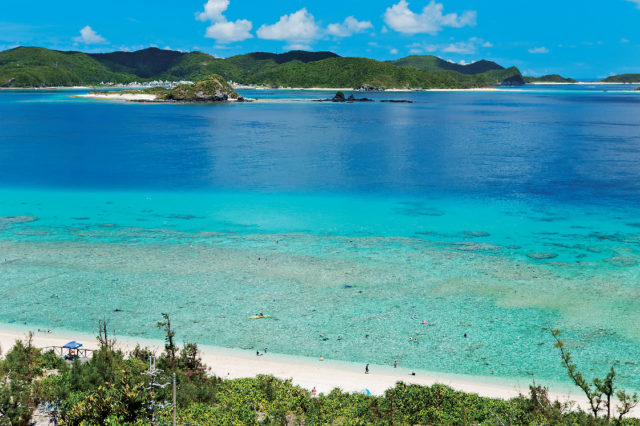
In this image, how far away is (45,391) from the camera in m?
29.1

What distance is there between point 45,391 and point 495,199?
6866 cm

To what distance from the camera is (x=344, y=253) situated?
56.3 m

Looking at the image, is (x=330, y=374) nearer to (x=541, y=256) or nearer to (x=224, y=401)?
(x=224, y=401)

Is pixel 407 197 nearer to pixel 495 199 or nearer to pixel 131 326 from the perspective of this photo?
pixel 495 199

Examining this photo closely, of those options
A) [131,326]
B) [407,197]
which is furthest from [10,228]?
[407,197]

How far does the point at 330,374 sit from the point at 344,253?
2301 centimetres

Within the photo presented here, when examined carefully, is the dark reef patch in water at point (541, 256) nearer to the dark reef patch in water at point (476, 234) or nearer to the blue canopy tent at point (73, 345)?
the dark reef patch in water at point (476, 234)

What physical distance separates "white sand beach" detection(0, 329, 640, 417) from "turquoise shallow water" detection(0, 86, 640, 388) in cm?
122

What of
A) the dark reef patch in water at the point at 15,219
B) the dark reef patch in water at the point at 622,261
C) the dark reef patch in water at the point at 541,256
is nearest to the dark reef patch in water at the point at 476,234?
the dark reef patch in water at the point at 541,256

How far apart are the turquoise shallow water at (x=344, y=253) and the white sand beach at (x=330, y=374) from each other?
1220 mm

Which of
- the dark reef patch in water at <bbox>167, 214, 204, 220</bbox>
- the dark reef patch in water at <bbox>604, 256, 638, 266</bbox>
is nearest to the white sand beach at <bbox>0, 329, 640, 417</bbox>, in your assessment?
the dark reef patch in water at <bbox>604, 256, 638, 266</bbox>

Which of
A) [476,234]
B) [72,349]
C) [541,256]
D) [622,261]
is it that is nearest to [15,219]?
[72,349]

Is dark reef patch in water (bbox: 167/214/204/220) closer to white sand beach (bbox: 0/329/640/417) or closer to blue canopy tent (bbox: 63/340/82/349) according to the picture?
white sand beach (bbox: 0/329/640/417)

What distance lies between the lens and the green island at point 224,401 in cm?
2677
